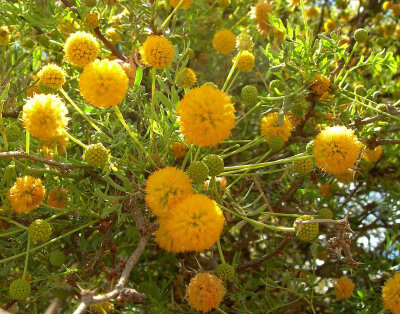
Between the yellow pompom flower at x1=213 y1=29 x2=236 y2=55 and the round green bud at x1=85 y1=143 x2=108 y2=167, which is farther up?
the yellow pompom flower at x1=213 y1=29 x2=236 y2=55

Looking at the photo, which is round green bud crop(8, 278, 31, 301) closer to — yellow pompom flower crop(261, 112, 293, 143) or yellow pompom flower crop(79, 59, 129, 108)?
yellow pompom flower crop(79, 59, 129, 108)

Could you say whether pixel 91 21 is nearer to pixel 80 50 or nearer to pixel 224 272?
pixel 80 50

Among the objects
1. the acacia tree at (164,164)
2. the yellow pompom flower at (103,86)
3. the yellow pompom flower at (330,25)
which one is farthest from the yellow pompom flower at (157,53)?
the yellow pompom flower at (330,25)

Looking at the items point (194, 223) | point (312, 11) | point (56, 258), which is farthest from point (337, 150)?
point (312, 11)

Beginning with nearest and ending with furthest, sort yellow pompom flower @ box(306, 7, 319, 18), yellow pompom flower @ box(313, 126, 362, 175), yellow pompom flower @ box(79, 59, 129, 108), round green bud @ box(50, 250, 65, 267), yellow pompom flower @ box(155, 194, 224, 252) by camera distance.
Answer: yellow pompom flower @ box(155, 194, 224, 252) → yellow pompom flower @ box(79, 59, 129, 108) → yellow pompom flower @ box(313, 126, 362, 175) → round green bud @ box(50, 250, 65, 267) → yellow pompom flower @ box(306, 7, 319, 18)

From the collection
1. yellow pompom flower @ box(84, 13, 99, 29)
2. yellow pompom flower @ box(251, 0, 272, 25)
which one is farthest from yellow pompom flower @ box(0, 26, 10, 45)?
yellow pompom flower @ box(251, 0, 272, 25)

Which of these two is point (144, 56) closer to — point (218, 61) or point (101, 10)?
point (101, 10)
